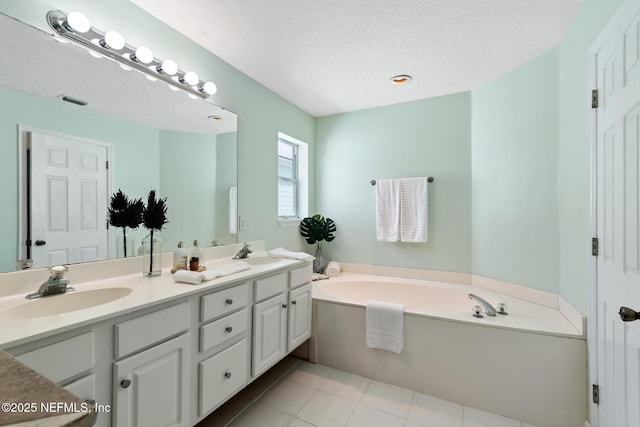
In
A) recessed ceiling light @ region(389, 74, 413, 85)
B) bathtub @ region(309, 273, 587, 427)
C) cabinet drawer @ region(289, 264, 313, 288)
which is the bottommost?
bathtub @ region(309, 273, 587, 427)

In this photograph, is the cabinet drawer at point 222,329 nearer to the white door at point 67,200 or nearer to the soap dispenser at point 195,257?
the soap dispenser at point 195,257

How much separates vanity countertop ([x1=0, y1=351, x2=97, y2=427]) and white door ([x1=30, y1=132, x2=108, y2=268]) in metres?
1.09

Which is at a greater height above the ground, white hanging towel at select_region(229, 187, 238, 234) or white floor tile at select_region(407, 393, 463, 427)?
white hanging towel at select_region(229, 187, 238, 234)

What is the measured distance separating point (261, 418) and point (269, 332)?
47 cm

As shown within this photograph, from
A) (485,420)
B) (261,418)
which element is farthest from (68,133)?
(485,420)

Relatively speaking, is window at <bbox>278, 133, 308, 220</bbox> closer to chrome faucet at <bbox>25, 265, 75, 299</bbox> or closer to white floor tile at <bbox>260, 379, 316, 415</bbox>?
white floor tile at <bbox>260, 379, 316, 415</bbox>

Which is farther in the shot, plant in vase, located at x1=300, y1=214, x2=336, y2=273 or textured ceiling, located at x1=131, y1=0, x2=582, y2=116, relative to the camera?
plant in vase, located at x1=300, y1=214, x2=336, y2=273

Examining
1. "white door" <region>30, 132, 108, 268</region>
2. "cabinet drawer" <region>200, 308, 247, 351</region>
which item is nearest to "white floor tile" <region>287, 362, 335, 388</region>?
"cabinet drawer" <region>200, 308, 247, 351</region>

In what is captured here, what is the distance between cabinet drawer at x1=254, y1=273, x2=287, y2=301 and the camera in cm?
166

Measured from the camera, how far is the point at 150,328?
110 cm

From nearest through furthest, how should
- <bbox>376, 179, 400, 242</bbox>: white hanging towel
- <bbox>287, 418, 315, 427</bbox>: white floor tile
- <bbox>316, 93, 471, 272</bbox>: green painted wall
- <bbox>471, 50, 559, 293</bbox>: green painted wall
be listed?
<bbox>287, 418, 315, 427</bbox>: white floor tile
<bbox>471, 50, 559, 293</bbox>: green painted wall
<bbox>316, 93, 471, 272</bbox>: green painted wall
<bbox>376, 179, 400, 242</bbox>: white hanging towel

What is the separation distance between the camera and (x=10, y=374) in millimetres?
444

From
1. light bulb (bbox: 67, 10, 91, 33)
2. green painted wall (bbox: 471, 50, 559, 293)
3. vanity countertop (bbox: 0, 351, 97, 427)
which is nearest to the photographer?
vanity countertop (bbox: 0, 351, 97, 427)

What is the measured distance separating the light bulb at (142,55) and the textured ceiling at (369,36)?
27cm
